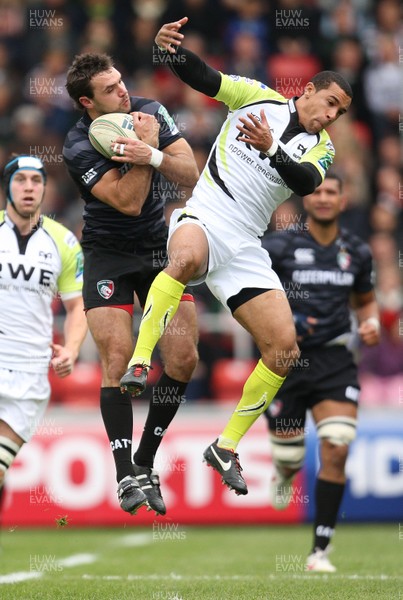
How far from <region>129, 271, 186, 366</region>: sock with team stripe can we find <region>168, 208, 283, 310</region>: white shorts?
31 centimetres

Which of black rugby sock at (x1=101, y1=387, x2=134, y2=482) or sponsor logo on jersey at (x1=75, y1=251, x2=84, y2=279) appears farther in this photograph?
sponsor logo on jersey at (x1=75, y1=251, x2=84, y2=279)

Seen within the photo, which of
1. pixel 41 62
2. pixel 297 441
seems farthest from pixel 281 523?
pixel 41 62

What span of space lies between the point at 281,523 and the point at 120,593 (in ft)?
18.5

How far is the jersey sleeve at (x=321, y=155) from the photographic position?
7.86 meters

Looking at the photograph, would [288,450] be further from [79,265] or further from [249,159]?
[249,159]

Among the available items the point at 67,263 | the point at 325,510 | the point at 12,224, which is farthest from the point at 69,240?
the point at 325,510

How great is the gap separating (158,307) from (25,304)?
178 centimetres

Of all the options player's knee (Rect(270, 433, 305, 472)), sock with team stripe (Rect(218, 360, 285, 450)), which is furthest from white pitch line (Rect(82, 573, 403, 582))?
player's knee (Rect(270, 433, 305, 472))

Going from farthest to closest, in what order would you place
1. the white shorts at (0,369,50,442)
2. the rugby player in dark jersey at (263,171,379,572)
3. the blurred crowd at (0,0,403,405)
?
1. the blurred crowd at (0,0,403,405)
2. the rugby player in dark jersey at (263,171,379,572)
3. the white shorts at (0,369,50,442)

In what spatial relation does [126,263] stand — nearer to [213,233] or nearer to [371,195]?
[213,233]

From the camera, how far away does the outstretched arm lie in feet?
25.7

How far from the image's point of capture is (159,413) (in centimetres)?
843

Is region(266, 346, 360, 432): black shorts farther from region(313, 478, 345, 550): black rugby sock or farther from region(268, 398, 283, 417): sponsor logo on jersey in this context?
region(313, 478, 345, 550): black rugby sock

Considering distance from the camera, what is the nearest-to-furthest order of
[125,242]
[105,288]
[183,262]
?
[183,262], [105,288], [125,242]
